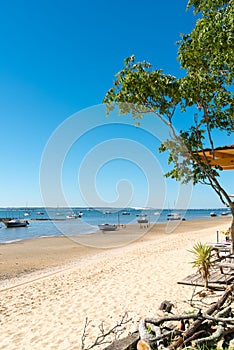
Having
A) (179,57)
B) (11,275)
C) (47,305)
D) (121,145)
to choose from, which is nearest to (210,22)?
(179,57)

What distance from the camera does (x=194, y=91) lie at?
4777 mm

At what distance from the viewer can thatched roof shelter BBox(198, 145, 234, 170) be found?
5.27 m

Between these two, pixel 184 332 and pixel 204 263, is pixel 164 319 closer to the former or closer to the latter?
pixel 184 332

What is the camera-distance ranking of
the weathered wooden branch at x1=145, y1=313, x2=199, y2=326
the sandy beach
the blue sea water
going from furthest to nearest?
the blue sea water < the sandy beach < the weathered wooden branch at x1=145, y1=313, x2=199, y2=326

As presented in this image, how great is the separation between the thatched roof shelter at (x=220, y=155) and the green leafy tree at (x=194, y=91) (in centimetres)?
15

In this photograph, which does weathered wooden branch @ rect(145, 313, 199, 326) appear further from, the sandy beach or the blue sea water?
the blue sea water

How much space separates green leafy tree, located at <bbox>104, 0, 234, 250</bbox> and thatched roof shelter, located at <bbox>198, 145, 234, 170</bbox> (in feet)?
0.48

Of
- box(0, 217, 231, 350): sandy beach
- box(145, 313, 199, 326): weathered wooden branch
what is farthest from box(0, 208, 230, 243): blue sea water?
box(145, 313, 199, 326): weathered wooden branch

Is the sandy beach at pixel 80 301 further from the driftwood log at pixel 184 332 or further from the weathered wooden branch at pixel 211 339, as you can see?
the weathered wooden branch at pixel 211 339

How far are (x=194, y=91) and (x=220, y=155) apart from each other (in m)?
1.50

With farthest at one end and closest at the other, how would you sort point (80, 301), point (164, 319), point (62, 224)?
point (62, 224) → point (80, 301) → point (164, 319)

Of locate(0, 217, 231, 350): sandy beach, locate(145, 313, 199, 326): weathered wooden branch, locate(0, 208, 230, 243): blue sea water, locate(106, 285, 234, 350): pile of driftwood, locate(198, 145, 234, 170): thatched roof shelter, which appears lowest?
locate(0, 208, 230, 243): blue sea water

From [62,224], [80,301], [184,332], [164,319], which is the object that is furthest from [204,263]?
[62,224]

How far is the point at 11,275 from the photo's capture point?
10570mm
